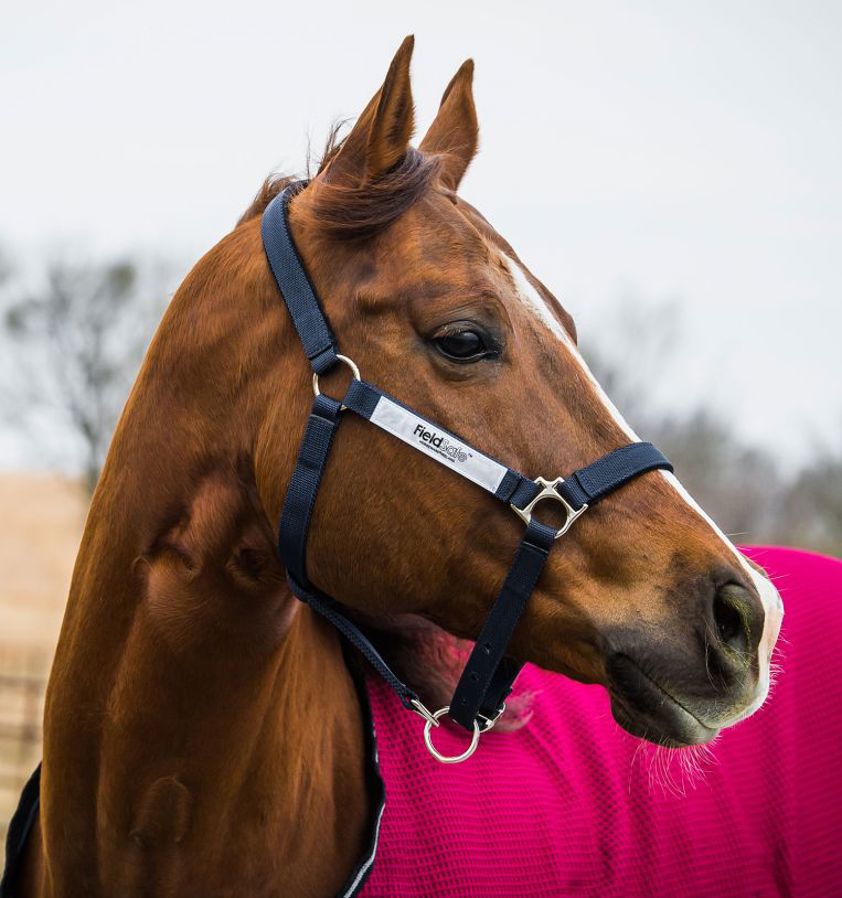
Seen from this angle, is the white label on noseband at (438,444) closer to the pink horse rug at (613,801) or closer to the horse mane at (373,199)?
the horse mane at (373,199)

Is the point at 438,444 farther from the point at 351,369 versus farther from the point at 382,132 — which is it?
the point at 382,132

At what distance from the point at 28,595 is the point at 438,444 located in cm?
2819

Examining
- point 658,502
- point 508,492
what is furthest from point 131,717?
point 658,502

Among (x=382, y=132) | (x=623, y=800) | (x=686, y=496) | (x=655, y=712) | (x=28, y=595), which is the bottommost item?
(x=28, y=595)

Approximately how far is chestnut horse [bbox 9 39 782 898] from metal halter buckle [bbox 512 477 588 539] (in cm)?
3

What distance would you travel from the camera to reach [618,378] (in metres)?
29.8

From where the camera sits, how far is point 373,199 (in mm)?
2359

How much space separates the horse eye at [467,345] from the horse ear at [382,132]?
49cm

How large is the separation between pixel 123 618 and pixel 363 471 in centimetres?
77

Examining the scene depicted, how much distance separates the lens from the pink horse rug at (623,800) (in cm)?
272

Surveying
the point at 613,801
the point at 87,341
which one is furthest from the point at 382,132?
the point at 87,341

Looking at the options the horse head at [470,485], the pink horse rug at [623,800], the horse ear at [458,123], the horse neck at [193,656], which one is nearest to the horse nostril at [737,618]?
the horse head at [470,485]

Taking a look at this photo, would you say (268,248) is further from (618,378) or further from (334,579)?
(618,378)

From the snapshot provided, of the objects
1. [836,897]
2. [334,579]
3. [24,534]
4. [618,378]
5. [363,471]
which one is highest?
[363,471]
